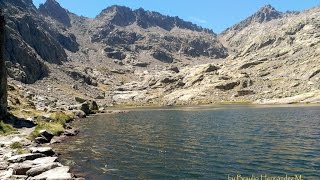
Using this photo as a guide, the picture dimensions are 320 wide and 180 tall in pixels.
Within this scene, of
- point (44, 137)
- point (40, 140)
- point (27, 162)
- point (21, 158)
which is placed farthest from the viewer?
point (44, 137)

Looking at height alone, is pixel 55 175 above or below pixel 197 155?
below

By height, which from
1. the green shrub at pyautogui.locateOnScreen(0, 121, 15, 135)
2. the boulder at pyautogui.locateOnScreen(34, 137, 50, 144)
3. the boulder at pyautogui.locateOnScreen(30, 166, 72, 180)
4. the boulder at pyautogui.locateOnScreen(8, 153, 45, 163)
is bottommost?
the boulder at pyautogui.locateOnScreen(30, 166, 72, 180)

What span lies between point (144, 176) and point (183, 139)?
24569 millimetres

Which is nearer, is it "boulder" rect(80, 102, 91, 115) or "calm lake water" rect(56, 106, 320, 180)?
"calm lake water" rect(56, 106, 320, 180)

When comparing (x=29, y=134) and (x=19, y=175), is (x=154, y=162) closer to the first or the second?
(x=19, y=175)

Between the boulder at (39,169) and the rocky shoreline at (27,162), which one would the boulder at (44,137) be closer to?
the rocky shoreline at (27,162)

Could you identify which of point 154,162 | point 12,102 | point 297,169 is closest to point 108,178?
point 154,162

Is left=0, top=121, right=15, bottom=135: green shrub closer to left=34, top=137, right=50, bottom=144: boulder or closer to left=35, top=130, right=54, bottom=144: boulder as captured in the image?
left=35, top=130, right=54, bottom=144: boulder

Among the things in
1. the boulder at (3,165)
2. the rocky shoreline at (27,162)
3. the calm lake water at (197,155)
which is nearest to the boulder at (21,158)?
the rocky shoreline at (27,162)

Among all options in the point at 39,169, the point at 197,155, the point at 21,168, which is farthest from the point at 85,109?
the point at 39,169

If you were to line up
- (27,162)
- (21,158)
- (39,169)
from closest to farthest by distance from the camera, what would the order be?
(39,169), (27,162), (21,158)

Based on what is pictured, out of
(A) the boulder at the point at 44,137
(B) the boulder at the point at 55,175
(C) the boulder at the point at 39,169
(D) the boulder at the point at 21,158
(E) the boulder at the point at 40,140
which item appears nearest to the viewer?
(B) the boulder at the point at 55,175

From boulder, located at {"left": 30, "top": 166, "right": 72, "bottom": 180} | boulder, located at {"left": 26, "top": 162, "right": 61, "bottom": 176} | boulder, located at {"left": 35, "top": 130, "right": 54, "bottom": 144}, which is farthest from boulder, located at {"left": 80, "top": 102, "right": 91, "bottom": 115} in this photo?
boulder, located at {"left": 30, "top": 166, "right": 72, "bottom": 180}

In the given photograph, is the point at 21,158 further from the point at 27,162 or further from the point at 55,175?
the point at 55,175
